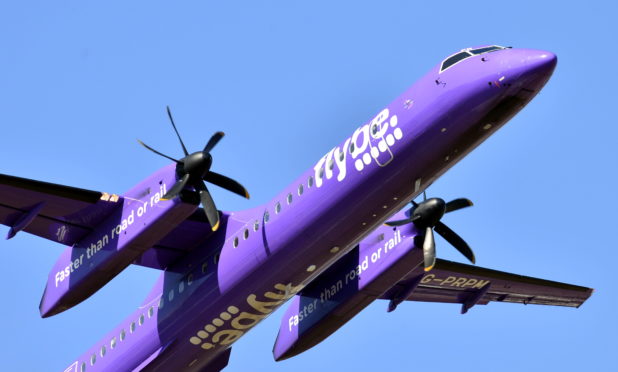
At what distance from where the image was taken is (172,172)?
2375 centimetres

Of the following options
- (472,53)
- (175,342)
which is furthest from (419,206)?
(175,342)

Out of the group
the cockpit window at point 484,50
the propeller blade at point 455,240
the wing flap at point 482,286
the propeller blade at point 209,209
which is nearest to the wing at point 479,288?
the wing flap at point 482,286

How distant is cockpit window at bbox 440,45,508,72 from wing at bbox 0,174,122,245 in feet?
26.7

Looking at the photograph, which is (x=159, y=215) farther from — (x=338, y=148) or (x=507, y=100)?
(x=507, y=100)

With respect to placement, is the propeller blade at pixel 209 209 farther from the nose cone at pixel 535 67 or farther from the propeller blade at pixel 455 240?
the nose cone at pixel 535 67

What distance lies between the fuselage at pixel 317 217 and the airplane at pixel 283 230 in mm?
31

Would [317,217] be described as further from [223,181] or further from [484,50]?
[484,50]

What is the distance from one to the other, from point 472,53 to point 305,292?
859 cm

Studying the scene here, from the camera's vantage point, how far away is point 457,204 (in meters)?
26.0

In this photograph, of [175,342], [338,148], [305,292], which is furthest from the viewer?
[305,292]

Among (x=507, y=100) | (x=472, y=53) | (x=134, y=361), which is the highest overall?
Result: (x=472, y=53)

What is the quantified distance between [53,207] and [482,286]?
11874mm

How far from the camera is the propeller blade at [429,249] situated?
24484 millimetres

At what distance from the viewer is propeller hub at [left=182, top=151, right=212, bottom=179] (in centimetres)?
2345
